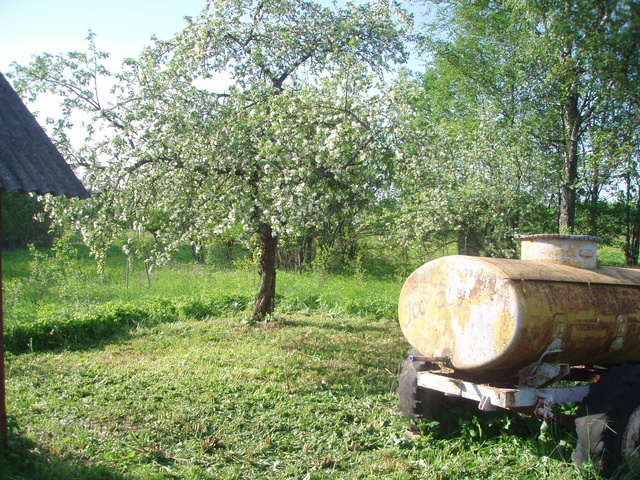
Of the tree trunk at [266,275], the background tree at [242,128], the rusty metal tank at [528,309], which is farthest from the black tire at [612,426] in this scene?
the tree trunk at [266,275]

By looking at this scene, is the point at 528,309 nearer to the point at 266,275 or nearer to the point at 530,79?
the point at 266,275

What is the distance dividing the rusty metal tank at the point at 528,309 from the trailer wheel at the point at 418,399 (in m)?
0.19

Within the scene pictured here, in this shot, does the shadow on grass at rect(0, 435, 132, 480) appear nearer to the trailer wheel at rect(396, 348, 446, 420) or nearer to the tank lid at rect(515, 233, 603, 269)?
the trailer wheel at rect(396, 348, 446, 420)

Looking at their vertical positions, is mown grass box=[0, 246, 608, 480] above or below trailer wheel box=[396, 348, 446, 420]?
below

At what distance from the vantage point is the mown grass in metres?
4.38

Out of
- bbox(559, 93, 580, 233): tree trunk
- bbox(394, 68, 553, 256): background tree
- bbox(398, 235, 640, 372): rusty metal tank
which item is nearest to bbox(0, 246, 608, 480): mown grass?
bbox(398, 235, 640, 372): rusty metal tank

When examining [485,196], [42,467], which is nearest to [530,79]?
[485,196]

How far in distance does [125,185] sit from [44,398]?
3931 mm

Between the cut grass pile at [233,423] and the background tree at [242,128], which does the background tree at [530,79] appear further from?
the cut grass pile at [233,423]

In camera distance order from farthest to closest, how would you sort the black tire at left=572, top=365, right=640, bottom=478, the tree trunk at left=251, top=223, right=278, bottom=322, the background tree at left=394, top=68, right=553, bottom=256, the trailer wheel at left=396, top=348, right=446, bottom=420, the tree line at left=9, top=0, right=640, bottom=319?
1. the background tree at left=394, top=68, right=553, bottom=256
2. the tree trunk at left=251, top=223, right=278, bottom=322
3. the tree line at left=9, top=0, right=640, bottom=319
4. the trailer wheel at left=396, top=348, right=446, bottom=420
5. the black tire at left=572, top=365, right=640, bottom=478

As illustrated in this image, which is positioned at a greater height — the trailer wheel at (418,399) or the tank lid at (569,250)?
the tank lid at (569,250)

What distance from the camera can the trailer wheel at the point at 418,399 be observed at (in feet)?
16.3

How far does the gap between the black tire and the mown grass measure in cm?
22

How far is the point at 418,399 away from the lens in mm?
4957
